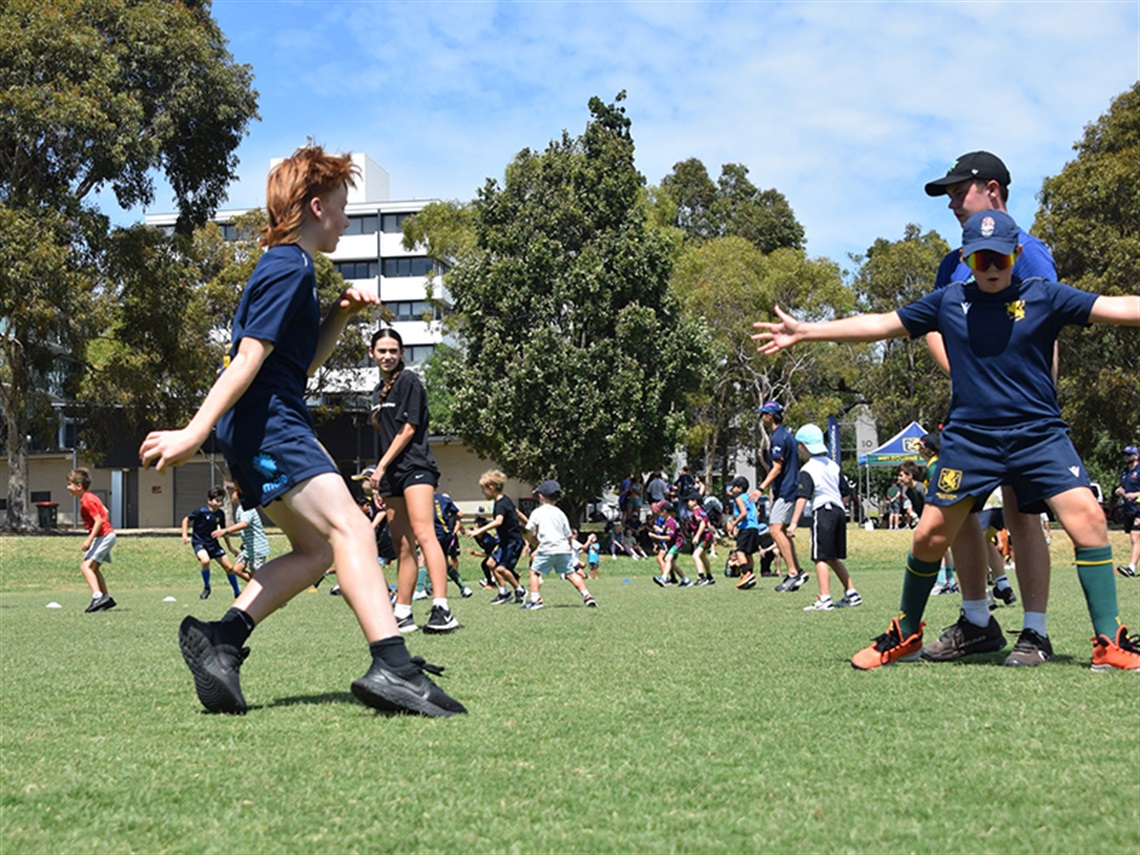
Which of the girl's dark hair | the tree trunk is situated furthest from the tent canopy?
the girl's dark hair

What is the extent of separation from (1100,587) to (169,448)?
13.2 ft

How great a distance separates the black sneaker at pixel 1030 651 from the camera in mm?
5262

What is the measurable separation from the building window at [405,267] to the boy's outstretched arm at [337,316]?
6870 centimetres

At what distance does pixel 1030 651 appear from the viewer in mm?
5336

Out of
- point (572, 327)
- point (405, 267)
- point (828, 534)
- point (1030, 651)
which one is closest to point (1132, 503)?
point (828, 534)

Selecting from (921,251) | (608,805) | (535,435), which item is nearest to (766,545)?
(535,435)

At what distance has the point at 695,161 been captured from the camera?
6494 centimetres

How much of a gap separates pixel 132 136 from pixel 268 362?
2804 centimetres

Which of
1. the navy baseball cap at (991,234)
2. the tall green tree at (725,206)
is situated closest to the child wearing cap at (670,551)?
the navy baseball cap at (991,234)

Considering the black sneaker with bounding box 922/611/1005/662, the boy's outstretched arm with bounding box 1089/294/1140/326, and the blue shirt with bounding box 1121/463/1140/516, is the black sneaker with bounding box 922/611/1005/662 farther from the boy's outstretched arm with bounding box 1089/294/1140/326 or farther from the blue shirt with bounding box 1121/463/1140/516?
the blue shirt with bounding box 1121/463/1140/516

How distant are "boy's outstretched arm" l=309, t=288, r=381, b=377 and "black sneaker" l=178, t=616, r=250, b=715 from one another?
45.6 inches

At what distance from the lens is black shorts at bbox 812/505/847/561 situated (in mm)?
11047

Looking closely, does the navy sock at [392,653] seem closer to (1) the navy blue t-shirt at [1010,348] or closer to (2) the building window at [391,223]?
(1) the navy blue t-shirt at [1010,348]

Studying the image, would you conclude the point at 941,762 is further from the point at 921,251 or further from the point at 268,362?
the point at 921,251
